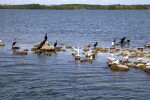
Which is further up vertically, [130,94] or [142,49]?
[142,49]

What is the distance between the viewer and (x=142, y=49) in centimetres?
3969

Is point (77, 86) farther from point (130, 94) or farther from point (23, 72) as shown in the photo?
point (23, 72)

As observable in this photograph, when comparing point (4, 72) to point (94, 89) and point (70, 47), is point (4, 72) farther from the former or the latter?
point (70, 47)

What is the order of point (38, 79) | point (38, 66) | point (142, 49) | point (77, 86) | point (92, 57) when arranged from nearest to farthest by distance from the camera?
point (77, 86) < point (38, 79) < point (38, 66) < point (92, 57) < point (142, 49)

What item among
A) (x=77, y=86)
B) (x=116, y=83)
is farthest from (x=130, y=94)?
(x=77, y=86)

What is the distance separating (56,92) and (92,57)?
12170 millimetres

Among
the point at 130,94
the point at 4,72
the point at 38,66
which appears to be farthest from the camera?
the point at 38,66

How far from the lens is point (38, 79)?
24.9 m

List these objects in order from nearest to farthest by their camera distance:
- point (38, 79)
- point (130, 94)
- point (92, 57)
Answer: point (130, 94) < point (38, 79) < point (92, 57)

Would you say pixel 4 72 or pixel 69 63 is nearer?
pixel 4 72

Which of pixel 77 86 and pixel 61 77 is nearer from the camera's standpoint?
pixel 77 86

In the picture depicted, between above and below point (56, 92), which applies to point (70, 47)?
above

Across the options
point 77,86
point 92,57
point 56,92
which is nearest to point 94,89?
point 77,86

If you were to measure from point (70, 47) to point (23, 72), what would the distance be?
14.4 metres
